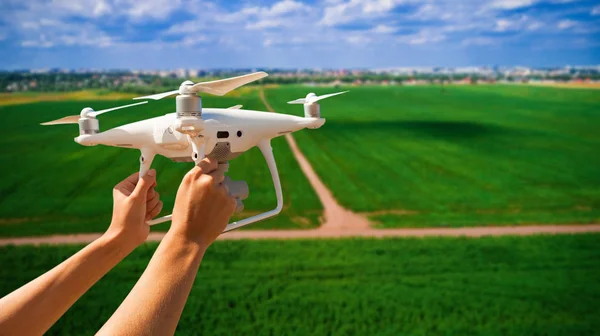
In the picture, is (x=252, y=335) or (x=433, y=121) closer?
(x=252, y=335)

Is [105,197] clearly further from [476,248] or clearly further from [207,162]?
[207,162]

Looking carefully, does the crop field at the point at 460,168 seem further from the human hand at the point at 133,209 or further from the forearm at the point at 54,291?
the forearm at the point at 54,291

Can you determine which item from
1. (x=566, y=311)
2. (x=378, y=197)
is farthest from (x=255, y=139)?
(x=378, y=197)

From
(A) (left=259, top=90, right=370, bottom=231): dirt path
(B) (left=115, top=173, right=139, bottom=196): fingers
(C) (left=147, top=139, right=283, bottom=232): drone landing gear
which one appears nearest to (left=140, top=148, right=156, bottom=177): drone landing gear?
(B) (left=115, top=173, right=139, bottom=196): fingers

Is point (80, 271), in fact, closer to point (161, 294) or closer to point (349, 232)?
point (161, 294)

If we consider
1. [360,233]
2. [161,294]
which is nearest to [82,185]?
[360,233]

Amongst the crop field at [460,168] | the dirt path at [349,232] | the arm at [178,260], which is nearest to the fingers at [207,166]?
the arm at [178,260]
